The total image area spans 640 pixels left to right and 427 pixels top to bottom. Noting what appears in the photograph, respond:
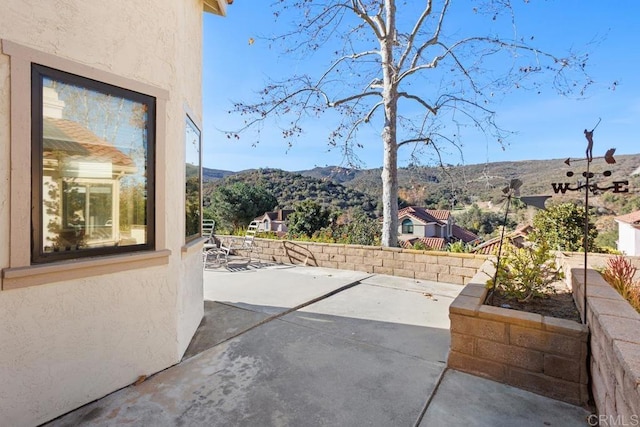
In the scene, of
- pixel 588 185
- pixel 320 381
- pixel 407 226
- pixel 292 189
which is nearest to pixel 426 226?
pixel 407 226

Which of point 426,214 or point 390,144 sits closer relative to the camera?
point 390,144

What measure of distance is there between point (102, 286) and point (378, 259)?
5.63 meters

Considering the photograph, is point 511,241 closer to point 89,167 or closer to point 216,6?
point 216,6

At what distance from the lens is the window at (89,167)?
7.17 feet

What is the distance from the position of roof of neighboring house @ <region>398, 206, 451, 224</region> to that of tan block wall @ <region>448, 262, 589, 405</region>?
21.5 metres

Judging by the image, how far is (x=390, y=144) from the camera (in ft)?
25.8

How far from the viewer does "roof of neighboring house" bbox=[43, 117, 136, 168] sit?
2.23m

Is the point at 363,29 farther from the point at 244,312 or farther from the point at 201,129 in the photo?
the point at 244,312

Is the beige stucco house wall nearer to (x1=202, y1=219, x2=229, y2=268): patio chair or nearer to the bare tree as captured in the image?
(x1=202, y1=219, x2=229, y2=268): patio chair

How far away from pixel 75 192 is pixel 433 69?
8.13 m

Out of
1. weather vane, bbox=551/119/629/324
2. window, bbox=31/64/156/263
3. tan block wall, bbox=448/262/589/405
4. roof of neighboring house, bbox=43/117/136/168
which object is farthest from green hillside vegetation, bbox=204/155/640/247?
roof of neighboring house, bbox=43/117/136/168

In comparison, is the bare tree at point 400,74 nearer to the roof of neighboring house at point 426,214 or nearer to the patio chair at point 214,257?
the patio chair at point 214,257

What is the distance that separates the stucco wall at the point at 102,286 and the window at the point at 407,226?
28.4 meters

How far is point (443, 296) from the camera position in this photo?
17.7 feet
